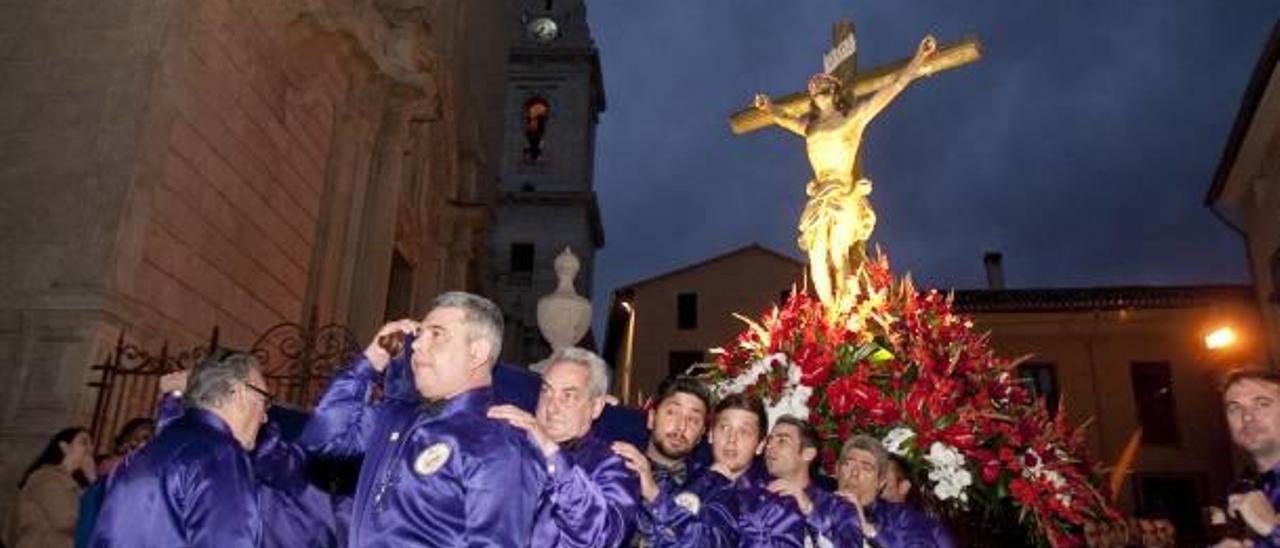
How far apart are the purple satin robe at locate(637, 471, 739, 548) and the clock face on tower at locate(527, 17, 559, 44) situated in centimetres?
4542

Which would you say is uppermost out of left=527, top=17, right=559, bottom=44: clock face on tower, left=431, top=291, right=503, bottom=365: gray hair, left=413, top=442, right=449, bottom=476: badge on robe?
left=527, top=17, right=559, bottom=44: clock face on tower

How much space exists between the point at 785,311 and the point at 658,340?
92.8ft

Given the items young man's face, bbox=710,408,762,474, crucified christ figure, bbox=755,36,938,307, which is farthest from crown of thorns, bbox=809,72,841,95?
young man's face, bbox=710,408,762,474

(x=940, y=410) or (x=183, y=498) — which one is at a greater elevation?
(x=940, y=410)

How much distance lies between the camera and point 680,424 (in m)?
4.23

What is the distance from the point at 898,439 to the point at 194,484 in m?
3.80

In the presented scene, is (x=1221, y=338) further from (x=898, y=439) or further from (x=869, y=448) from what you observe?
(x=869, y=448)

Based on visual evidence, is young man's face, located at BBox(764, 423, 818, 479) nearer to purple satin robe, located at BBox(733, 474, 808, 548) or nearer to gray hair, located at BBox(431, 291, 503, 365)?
purple satin robe, located at BBox(733, 474, 808, 548)

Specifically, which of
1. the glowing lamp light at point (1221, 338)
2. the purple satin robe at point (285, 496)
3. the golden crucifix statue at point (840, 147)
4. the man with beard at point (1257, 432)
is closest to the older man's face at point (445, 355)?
the purple satin robe at point (285, 496)

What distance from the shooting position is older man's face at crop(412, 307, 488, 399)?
10.8 feet

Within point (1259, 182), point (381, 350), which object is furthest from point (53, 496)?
point (1259, 182)

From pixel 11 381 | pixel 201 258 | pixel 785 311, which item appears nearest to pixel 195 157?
pixel 201 258

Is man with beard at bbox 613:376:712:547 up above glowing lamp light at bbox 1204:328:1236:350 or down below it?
below

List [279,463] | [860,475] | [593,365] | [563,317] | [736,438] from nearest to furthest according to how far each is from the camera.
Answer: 1. [593,365]
2. [736,438]
3. [279,463]
4. [860,475]
5. [563,317]
